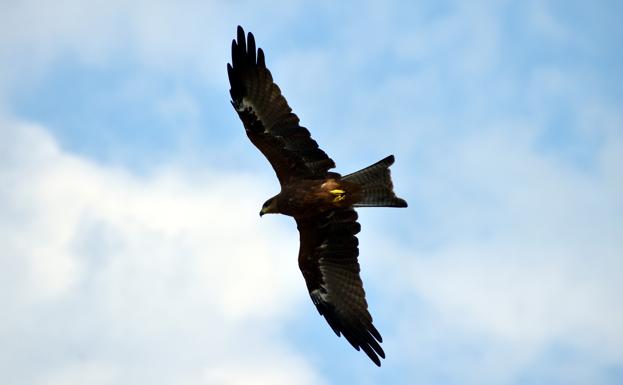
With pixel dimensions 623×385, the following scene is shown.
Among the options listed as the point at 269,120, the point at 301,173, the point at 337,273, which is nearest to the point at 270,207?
the point at 301,173

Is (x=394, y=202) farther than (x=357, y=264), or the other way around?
(x=357, y=264)

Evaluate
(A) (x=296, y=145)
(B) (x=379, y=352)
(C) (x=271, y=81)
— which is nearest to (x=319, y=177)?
(A) (x=296, y=145)

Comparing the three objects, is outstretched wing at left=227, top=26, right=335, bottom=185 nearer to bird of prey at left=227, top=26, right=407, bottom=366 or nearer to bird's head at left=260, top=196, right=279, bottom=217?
bird of prey at left=227, top=26, right=407, bottom=366

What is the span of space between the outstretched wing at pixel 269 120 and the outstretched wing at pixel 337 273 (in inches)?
33.7

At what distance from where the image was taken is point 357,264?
15500 mm

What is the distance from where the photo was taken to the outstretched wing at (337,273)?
1502 centimetres

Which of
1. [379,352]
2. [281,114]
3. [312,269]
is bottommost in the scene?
[379,352]

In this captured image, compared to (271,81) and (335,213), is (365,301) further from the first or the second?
(271,81)

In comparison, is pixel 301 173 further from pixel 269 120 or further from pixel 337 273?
pixel 337 273

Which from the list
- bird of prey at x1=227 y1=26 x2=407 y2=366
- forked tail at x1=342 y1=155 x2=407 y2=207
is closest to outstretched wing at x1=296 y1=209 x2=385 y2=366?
bird of prey at x1=227 y1=26 x2=407 y2=366

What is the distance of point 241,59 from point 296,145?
1.54m

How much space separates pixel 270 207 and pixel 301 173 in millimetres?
699

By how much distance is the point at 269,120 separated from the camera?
48.1 ft

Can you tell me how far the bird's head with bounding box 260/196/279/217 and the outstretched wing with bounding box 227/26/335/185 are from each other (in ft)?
1.06
